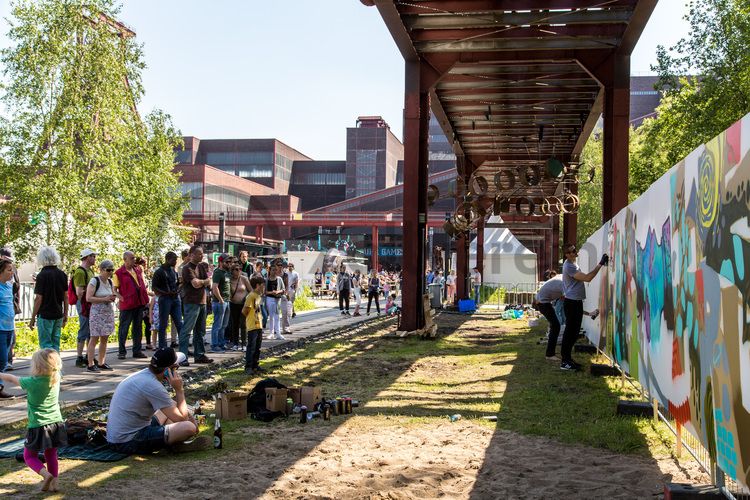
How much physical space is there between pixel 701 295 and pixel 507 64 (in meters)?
14.8

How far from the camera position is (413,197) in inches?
717

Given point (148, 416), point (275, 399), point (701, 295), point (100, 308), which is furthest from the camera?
point (100, 308)

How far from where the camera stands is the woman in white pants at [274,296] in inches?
639

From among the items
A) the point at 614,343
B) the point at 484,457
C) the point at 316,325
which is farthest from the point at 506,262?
the point at 484,457

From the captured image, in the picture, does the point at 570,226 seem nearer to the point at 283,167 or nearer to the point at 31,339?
the point at 31,339

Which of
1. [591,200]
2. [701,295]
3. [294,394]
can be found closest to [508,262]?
[591,200]

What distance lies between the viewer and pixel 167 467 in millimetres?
6148

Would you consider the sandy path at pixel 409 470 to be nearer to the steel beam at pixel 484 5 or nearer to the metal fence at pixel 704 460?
the metal fence at pixel 704 460

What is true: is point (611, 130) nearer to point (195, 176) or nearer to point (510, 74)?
point (510, 74)

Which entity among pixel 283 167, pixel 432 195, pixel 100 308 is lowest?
pixel 100 308

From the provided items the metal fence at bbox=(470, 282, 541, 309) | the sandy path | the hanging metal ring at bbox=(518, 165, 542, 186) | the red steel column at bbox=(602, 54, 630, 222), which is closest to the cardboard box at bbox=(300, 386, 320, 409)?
the sandy path

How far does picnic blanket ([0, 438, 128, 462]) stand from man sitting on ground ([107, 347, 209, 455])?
0.12 m

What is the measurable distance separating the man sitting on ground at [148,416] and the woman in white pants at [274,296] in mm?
9379

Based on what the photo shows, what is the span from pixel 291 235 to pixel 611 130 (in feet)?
223
